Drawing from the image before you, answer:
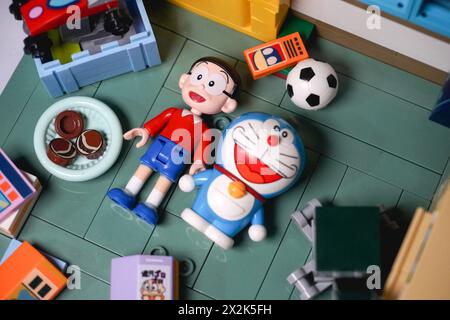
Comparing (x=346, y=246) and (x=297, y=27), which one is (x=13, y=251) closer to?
(x=346, y=246)

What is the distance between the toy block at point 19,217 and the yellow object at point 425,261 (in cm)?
97

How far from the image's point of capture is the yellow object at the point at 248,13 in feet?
5.37

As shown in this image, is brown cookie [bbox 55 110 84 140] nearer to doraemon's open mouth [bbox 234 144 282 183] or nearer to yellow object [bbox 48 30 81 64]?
yellow object [bbox 48 30 81 64]

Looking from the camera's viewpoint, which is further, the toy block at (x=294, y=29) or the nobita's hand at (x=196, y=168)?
the toy block at (x=294, y=29)

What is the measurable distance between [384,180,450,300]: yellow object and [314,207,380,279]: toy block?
187 millimetres

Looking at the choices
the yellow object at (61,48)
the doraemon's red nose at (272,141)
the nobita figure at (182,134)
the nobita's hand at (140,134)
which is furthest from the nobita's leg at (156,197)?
the yellow object at (61,48)

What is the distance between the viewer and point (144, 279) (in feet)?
4.97

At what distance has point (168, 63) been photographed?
5.82 ft

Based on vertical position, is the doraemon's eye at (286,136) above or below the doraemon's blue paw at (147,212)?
above

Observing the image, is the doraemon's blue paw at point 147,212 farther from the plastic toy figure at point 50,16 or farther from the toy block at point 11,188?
the plastic toy figure at point 50,16

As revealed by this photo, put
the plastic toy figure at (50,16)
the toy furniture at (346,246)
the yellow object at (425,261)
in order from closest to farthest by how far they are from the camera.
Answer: the yellow object at (425,261) < the toy furniture at (346,246) < the plastic toy figure at (50,16)
